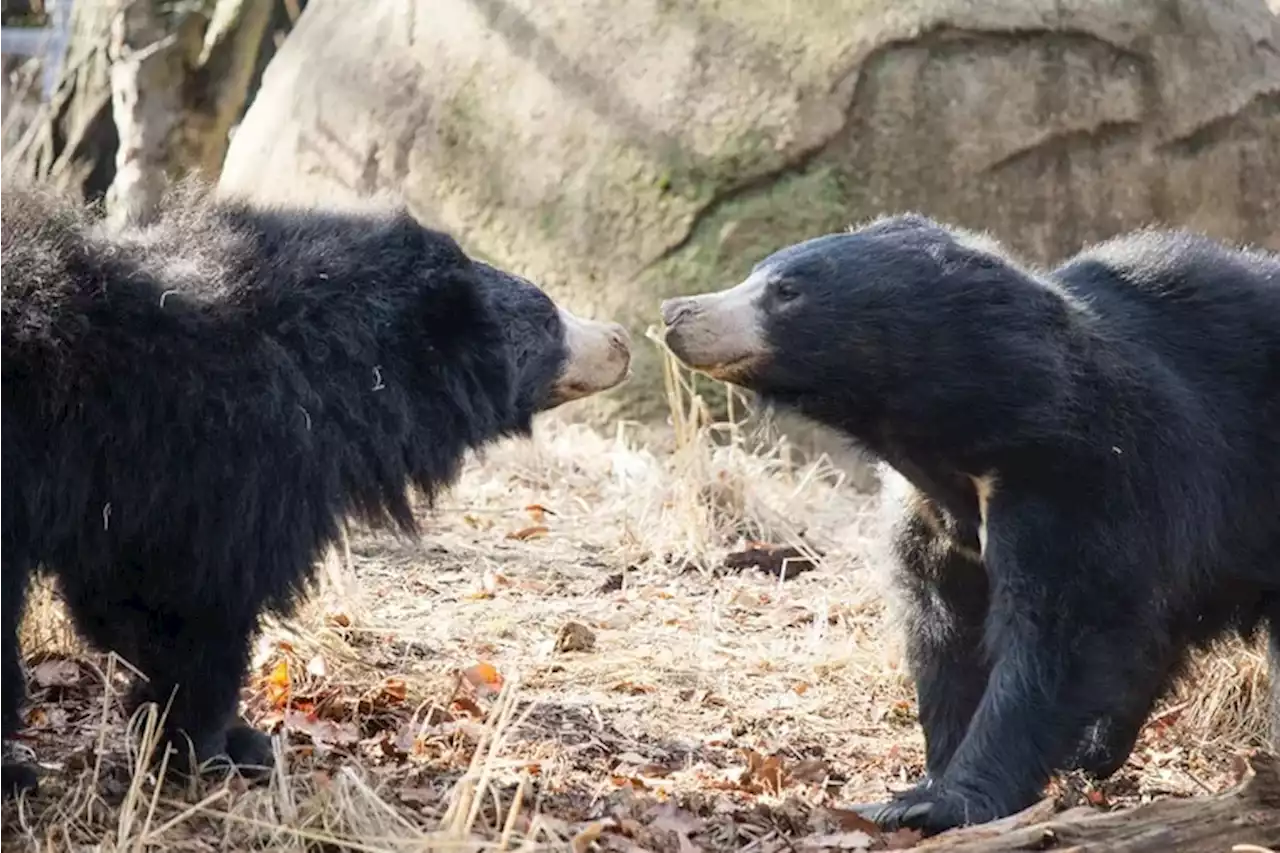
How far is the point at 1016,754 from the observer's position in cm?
343

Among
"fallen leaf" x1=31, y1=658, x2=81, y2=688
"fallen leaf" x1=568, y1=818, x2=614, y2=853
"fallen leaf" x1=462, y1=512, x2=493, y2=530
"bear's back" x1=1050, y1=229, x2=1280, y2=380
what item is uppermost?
"bear's back" x1=1050, y1=229, x2=1280, y2=380

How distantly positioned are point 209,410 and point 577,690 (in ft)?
5.43

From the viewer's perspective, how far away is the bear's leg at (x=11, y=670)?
3080 millimetres

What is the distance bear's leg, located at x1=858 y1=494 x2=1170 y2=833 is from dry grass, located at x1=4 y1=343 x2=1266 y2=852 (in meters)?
0.30

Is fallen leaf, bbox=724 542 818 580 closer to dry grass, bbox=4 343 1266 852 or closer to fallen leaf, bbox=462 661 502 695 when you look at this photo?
dry grass, bbox=4 343 1266 852

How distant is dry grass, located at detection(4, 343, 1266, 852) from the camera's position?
3213 millimetres

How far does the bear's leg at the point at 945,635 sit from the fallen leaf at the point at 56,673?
1935 mm

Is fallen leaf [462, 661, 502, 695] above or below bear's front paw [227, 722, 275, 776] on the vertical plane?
below

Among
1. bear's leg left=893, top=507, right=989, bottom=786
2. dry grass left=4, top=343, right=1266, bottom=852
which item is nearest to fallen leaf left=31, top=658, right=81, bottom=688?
dry grass left=4, top=343, right=1266, bottom=852

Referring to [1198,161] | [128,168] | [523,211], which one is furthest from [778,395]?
[128,168]

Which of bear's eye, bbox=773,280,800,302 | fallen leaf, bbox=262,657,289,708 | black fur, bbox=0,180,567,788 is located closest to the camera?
black fur, bbox=0,180,567,788

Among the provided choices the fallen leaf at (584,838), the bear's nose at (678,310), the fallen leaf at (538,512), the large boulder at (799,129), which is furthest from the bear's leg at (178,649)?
the large boulder at (799,129)

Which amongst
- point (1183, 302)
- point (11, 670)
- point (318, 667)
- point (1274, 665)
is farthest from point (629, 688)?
point (11, 670)

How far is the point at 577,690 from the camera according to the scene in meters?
4.55
